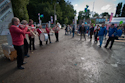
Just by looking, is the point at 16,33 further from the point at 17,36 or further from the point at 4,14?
the point at 4,14

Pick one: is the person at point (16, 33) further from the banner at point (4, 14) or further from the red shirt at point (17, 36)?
the banner at point (4, 14)

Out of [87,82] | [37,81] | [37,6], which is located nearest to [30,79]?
[37,81]

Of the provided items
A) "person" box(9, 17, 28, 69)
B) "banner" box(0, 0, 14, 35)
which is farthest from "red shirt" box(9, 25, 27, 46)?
"banner" box(0, 0, 14, 35)

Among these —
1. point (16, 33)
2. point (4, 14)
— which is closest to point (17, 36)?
point (16, 33)

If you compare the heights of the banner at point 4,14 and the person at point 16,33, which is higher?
the banner at point 4,14

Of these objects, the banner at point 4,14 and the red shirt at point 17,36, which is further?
the banner at point 4,14

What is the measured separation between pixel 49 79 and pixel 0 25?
4208mm

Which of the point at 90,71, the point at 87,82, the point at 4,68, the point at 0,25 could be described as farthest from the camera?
the point at 0,25

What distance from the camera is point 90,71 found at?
2713 mm

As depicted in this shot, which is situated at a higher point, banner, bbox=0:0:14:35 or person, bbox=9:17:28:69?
banner, bbox=0:0:14:35

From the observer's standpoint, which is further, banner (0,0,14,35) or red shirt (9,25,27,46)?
banner (0,0,14,35)

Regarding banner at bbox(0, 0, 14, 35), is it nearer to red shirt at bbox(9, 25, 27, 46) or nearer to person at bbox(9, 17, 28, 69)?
person at bbox(9, 17, 28, 69)

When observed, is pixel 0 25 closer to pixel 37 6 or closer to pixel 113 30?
pixel 113 30

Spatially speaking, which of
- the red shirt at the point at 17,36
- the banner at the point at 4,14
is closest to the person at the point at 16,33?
the red shirt at the point at 17,36
